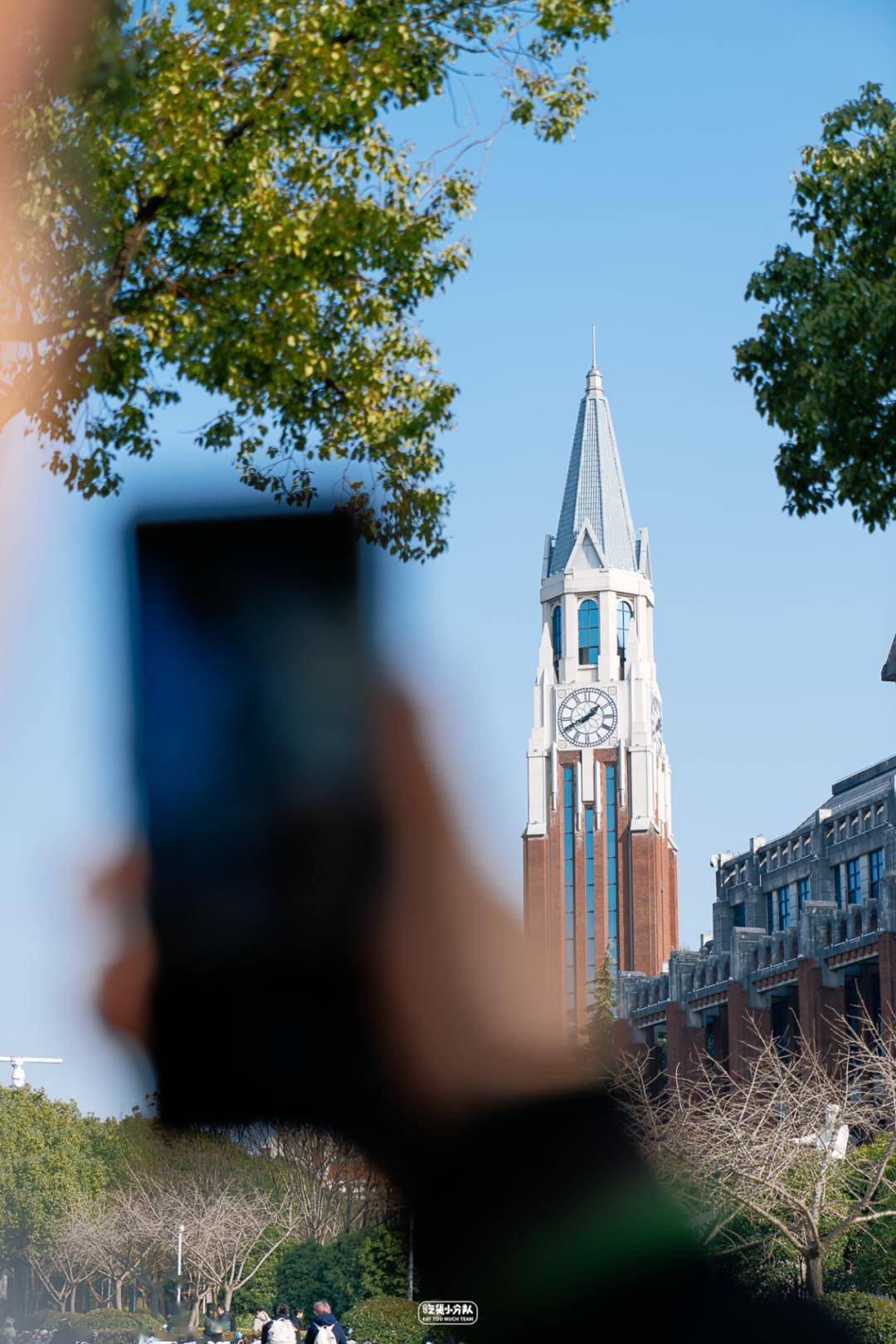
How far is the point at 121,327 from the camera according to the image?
12125 millimetres

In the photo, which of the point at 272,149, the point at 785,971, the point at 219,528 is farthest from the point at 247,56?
the point at 785,971

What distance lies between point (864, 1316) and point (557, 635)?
84.0 meters

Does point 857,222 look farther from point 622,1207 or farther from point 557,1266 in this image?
point 622,1207

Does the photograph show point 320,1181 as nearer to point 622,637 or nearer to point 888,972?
point 888,972

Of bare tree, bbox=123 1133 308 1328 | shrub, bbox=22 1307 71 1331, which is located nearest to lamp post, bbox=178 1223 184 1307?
bare tree, bbox=123 1133 308 1328

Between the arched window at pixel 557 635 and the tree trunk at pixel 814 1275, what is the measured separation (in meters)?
81.2

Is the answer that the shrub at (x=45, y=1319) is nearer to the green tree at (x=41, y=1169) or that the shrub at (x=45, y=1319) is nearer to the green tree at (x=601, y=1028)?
the green tree at (x=41, y=1169)

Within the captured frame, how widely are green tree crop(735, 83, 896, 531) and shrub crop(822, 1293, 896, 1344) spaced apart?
1308cm

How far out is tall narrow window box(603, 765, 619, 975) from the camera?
9706 cm

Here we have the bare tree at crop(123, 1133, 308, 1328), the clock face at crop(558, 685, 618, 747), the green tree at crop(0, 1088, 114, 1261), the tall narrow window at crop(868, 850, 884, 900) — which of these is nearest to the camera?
the bare tree at crop(123, 1133, 308, 1328)

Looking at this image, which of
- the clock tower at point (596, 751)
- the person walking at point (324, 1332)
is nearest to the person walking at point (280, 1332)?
the person walking at point (324, 1332)

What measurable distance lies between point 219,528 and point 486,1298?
16.6 metres

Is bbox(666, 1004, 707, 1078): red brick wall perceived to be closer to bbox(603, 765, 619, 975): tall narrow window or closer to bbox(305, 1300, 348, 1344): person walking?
bbox(603, 765, 619, 975): tall narrow window

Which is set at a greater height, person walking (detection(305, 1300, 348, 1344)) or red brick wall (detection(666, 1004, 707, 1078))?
red brick wall (detection(666, 1004, 707, 1078))
